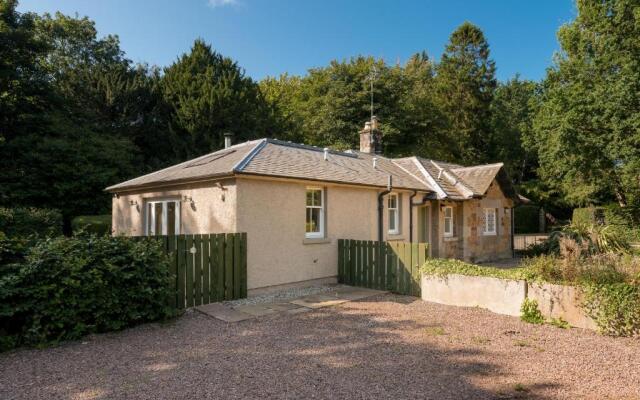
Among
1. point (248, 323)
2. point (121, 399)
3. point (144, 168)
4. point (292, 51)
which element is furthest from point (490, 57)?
point (121, 399)

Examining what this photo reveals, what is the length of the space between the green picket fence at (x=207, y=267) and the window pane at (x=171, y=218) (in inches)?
160

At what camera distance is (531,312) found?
775cm

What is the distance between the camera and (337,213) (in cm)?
1240

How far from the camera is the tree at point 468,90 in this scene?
129ft

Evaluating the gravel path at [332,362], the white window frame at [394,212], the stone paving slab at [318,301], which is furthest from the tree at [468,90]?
the gravel path at [332,362]

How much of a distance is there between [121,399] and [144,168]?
26.0 metres

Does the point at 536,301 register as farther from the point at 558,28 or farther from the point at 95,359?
the point at 558,28

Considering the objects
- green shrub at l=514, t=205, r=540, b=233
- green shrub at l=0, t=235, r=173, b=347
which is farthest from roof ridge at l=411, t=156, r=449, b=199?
green shrub at l=514, t=205, r=540, b=233

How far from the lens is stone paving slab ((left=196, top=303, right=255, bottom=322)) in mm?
7820

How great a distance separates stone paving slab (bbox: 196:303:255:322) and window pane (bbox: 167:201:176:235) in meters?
4.62

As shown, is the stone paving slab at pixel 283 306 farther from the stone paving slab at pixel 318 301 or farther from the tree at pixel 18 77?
the tree at pixel 18 77

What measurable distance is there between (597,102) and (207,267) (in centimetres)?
2456

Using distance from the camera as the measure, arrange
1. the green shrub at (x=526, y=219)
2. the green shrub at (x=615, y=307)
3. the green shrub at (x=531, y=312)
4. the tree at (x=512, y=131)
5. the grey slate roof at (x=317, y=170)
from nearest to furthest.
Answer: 1. the green shrub at (x=615, y=307)
2. the green shrub at (x=531, y=312)
3. the grey slate roof at (x=317, y=170)
4. the green shrub at (x=526, y=219)
5. the tree at (x=512, y=131)

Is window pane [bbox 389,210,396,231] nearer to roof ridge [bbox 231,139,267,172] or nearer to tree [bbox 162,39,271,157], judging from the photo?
roof ridge [bbox 231,139,267,172]
